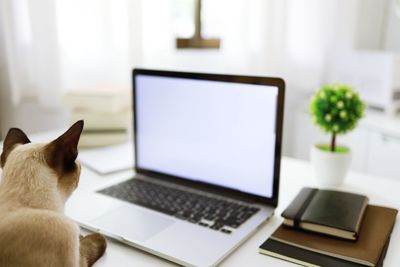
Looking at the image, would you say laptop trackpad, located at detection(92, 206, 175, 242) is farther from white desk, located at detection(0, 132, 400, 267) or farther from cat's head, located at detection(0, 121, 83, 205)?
cat's head, located at detection(0, 121, 83, 205)

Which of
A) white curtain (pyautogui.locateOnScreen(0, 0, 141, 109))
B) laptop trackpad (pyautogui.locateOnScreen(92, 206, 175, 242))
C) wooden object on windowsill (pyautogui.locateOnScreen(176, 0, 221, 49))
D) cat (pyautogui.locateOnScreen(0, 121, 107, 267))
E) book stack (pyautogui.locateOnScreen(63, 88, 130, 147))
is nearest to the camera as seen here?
cat (pyautogui.locateOnScreen(0, 121, 107, 267))

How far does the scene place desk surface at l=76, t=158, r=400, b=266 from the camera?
0.71 metres

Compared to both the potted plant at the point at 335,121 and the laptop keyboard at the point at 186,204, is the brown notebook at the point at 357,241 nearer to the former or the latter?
the laptop keyboard at the point at 186,204

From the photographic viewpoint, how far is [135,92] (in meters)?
1.08

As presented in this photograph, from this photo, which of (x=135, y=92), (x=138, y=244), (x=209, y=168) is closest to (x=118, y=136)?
(x=135, y=92)

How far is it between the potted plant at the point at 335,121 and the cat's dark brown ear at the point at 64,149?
700 millimetres

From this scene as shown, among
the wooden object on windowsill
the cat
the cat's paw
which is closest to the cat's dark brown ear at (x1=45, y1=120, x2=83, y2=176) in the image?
the cat

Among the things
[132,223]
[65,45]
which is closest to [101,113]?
[65,45]

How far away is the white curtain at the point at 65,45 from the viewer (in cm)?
148

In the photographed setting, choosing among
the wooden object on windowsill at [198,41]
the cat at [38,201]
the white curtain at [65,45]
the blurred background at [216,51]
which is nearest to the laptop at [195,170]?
the cat at [38,201]

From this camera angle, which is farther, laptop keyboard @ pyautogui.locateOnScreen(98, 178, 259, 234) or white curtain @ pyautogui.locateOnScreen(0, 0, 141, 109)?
white curtain @ pyautogui.locateOnScreen(0, 0, 141, 109)

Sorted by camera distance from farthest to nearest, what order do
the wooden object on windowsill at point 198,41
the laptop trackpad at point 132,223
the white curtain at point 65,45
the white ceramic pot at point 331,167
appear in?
the wooden object on windowsill at point 198,41 < the white curtain at point 65,45 < the white ceramic pot at point 331,167 < the laptop trackpad at point 132,223

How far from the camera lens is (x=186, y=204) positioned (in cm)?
91

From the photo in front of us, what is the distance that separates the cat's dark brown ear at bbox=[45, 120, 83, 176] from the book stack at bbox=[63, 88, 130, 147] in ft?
2.36
